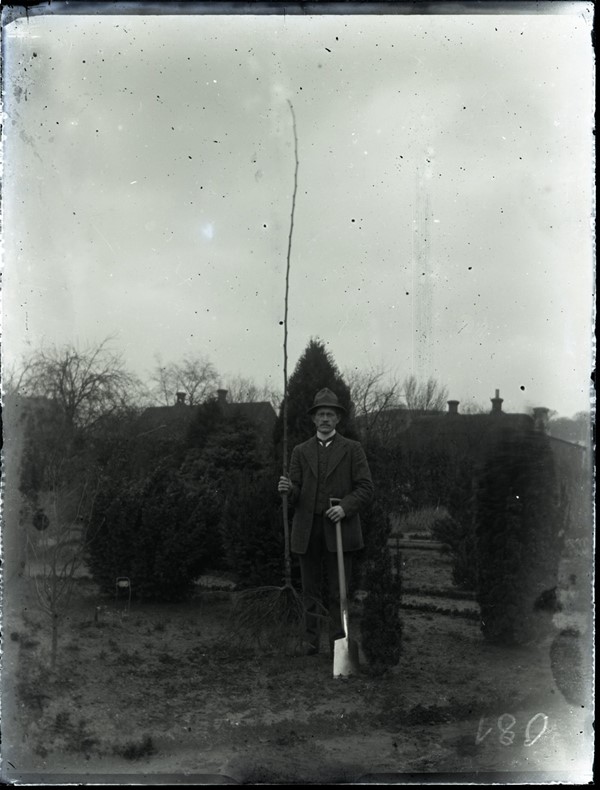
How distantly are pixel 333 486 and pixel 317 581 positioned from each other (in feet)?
2.55

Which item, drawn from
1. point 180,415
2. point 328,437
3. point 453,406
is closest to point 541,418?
point 453,406

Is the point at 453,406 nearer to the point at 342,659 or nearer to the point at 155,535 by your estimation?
the point at 342,659

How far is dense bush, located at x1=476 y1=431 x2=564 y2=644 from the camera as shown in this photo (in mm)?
5281

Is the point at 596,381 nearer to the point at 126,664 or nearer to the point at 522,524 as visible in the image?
the point at 522,524

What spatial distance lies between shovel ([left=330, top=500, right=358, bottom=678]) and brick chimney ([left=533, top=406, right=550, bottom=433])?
1.71m

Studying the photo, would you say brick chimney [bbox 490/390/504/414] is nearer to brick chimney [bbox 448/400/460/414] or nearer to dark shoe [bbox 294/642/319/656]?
brick chimney [bbox 448/400/460/414]

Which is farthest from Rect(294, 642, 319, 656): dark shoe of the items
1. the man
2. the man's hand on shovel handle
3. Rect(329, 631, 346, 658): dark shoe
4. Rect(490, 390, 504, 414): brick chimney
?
Rect(490, 390, 504, 414): brick chimney

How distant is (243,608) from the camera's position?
531 centimetres

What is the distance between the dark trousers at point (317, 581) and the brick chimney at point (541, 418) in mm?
1769

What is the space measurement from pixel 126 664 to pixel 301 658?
1.29 metres

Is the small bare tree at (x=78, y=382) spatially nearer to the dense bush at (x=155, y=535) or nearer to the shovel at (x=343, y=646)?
the dense bush at (x=155, y=535)

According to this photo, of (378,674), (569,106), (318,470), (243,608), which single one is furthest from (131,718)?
(569,106)

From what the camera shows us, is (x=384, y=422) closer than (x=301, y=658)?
No

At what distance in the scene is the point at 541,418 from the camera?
5.20 metres
